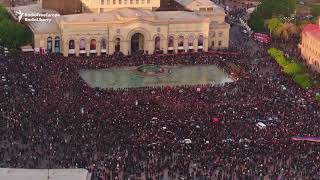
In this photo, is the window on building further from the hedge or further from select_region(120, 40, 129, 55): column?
the hedge

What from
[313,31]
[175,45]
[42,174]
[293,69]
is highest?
[313,31]

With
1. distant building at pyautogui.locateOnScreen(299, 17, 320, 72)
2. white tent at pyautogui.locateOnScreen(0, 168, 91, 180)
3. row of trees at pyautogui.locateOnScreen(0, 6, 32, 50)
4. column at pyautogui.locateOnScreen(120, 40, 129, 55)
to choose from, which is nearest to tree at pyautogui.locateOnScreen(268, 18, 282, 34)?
distant building at pyautogui.locateOnScreen(299, 17, 320, 72)

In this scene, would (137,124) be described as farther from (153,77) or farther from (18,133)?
(153,77)

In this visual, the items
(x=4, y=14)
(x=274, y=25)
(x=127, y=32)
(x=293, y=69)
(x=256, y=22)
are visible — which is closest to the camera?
(x=293, y=69)

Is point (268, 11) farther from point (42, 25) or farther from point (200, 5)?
point (42, 25)

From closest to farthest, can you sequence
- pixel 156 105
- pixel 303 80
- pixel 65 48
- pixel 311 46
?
pixel 156 105 < pixel 303 80 < pixel 65 48 < pixel 311 46

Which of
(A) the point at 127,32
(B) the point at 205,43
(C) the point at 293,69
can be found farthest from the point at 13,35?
(C) the point at 293,69
